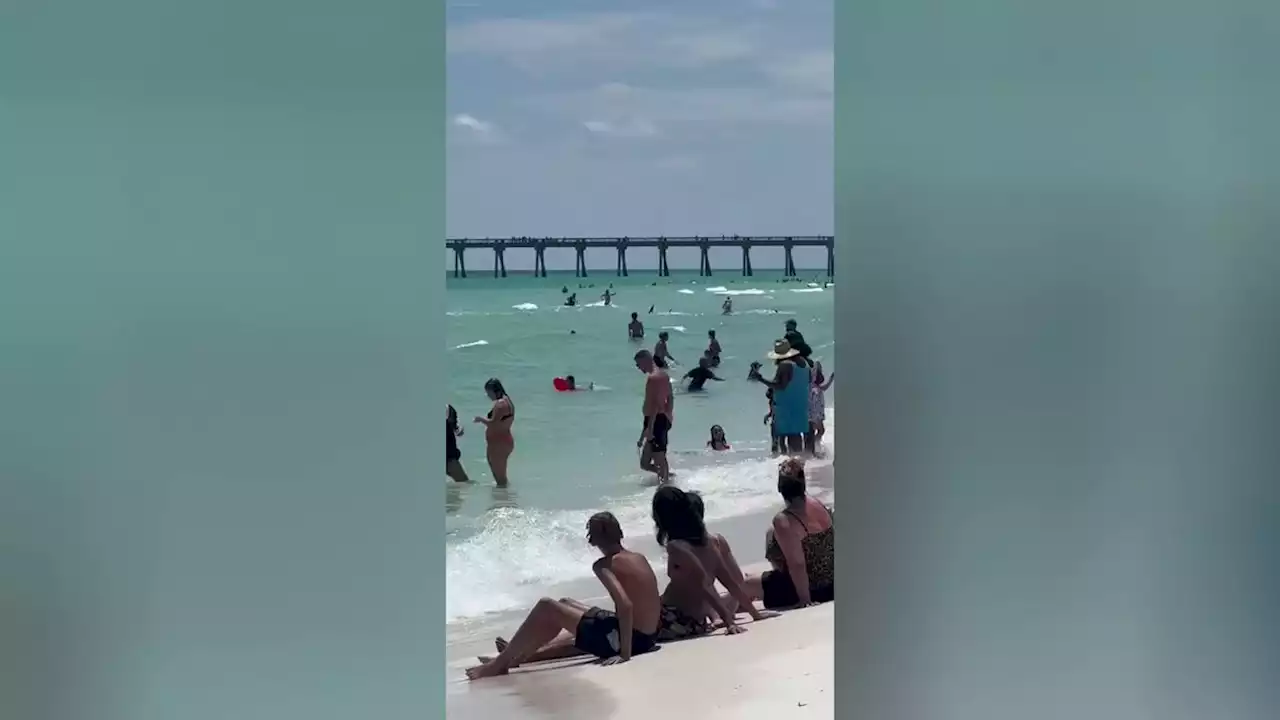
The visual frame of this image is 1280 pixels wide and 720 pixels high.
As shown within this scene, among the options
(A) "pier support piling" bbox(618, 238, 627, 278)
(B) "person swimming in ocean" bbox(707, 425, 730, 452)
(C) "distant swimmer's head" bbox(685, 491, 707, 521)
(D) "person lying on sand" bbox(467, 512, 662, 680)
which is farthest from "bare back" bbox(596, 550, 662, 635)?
(A) "pier support piling" bbox(618, 238, 627, 278)

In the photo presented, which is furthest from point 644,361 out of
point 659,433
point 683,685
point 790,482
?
point 683,685

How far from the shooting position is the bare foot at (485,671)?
6.28ft

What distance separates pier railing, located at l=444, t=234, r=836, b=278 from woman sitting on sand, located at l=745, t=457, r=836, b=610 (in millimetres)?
425

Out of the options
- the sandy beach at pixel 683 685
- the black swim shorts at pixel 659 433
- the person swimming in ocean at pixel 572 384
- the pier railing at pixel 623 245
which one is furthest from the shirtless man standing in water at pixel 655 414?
the sandy beach at pixel 683 685

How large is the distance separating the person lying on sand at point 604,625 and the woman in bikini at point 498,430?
0.27m

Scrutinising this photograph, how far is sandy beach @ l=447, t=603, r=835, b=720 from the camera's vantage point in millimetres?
1895

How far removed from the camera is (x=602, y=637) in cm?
200

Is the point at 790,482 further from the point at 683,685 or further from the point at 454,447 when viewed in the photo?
the point at 454,447

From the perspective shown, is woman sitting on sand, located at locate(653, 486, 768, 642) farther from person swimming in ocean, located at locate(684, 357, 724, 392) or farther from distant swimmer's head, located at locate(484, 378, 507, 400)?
distant swimmer's head, located at locate(484, 378, 507, 400)

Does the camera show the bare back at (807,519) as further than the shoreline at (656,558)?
→ Yes

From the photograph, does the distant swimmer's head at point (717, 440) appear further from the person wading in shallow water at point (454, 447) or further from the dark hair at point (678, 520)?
the person wading in shallow water at point (454, 447)
